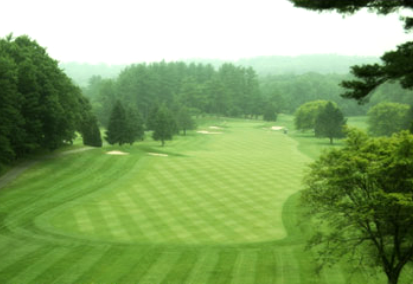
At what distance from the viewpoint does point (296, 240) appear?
27.4 meters

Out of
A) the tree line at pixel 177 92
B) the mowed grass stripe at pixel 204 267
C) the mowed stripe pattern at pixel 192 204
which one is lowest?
the mowed grass stripe at pixel 204 267

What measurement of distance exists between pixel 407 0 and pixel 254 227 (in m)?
22.6

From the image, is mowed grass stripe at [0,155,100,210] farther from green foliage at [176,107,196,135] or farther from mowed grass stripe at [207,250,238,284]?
green foliage at [176,107,196,135]

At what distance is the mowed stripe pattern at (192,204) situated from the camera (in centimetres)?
2869

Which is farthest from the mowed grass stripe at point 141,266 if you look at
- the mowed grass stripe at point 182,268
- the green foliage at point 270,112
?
the green foliage at point 270,112

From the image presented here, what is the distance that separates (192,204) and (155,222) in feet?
15.9

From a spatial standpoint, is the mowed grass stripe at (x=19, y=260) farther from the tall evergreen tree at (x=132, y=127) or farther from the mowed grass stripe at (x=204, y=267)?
the tall evergreen tree at (x=132, y=127)

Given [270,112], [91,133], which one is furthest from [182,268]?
[270,112]

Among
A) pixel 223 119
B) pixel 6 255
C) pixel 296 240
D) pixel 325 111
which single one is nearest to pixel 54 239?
pixel 6 255

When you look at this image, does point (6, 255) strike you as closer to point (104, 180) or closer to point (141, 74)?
point (104, 180)

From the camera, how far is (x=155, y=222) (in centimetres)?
3070

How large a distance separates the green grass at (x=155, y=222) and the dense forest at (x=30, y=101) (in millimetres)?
3149

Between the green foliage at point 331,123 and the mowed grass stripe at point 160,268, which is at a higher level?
the green foliage at point 331,123

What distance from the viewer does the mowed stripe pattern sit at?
94.1ft
